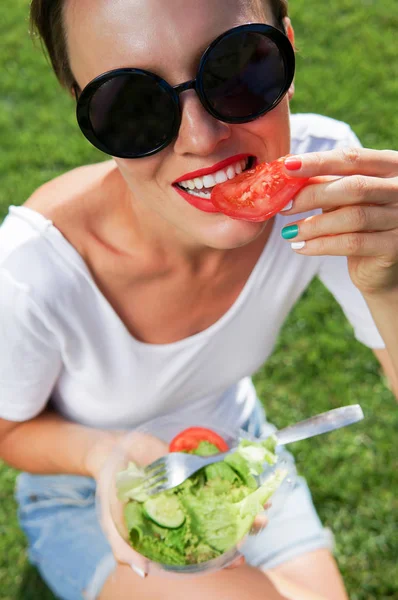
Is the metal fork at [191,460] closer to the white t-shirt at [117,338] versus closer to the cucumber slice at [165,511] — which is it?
the cucumber slice at [165,511]

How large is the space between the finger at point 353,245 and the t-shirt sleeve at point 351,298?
0.68 meters

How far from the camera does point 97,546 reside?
2.48m

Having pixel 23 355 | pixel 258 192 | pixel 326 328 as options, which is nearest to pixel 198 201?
pixel 258 192

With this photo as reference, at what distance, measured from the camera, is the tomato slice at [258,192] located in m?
1.69

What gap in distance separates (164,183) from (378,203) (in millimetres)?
562

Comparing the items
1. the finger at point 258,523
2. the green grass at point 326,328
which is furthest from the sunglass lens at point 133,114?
the finger at point 258,523

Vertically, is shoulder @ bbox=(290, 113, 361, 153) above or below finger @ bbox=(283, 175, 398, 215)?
below

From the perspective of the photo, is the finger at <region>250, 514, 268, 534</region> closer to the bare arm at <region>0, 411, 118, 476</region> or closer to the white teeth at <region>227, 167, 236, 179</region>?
the bare arm at <region>0, 411, 118, 476</region>

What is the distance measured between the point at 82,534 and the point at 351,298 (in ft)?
4.38

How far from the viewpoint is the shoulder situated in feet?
8.00

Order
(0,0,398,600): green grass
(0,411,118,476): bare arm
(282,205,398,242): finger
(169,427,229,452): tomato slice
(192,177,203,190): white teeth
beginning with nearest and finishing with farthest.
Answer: (282,205,398,242): finger → (192,177,203,190): white teeth → (169,427,229,452): tomato slice → (0,411,118,476): bare arm → (0,0,398,600): green grass

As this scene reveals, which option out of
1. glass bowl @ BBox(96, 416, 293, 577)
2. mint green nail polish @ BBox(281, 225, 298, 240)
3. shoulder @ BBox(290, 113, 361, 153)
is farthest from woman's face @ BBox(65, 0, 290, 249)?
glass bowl @ BBox(96, 416, 293, 577)

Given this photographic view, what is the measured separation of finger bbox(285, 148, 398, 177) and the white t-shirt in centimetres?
66

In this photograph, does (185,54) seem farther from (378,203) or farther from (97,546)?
(97,546)
